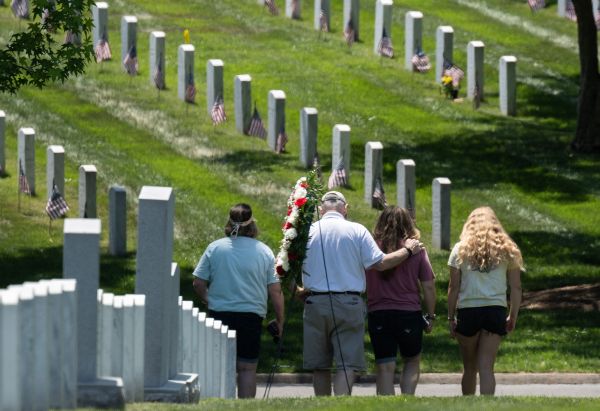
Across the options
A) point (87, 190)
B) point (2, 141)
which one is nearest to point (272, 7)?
point (2, 141)

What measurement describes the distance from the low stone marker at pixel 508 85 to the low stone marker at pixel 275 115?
162 inches

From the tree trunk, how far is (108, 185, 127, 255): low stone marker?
783 cm

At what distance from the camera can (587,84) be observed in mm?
24109

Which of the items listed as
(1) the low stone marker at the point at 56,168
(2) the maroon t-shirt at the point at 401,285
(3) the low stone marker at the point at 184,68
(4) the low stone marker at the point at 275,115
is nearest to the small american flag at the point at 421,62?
(3) the low stone marker at the point at 184,68

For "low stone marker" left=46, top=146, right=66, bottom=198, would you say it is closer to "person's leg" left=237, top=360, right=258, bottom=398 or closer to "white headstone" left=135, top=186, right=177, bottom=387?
"person's leg" left=237, top=360, right=258, bottom=398

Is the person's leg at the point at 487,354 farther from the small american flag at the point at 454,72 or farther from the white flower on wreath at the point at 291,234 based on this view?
the small american flag at the point at 454,72

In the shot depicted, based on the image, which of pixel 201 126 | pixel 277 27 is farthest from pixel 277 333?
pixel 277 27

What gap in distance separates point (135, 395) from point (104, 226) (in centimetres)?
1156

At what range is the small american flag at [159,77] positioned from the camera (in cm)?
2667

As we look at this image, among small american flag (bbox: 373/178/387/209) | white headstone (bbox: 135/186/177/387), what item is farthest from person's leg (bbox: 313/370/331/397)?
small american flag (bbox: 373/178/387/209)

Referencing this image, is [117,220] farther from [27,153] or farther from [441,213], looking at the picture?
[441,213]

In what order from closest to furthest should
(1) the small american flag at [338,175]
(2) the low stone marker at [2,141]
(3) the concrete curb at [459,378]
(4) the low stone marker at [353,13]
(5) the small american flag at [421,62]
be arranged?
(3) the concrete curb at [459,378] → (2) the low stone marker at [2,141] → (1) the small american flag at [338,175] → (5) the small american flag at [421,62] → (4) the low stone marker at [353,13]

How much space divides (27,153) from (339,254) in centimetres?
968

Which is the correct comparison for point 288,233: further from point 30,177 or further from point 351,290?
point 30,177
